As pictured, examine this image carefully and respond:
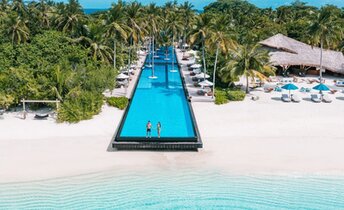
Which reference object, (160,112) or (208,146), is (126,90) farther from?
(208,146)

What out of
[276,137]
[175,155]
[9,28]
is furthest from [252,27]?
[175,155]

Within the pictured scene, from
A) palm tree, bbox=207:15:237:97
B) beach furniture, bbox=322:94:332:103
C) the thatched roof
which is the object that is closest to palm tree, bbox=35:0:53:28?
palm tree, bbox=207:15:237:97

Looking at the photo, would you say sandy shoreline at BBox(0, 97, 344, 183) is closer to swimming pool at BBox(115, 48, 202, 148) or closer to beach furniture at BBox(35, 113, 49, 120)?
beach furniture at BBox(35, 113, 49, 120)

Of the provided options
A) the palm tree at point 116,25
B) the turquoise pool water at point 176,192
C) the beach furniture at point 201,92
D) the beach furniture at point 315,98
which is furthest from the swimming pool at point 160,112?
the beach furniture at point 315,98

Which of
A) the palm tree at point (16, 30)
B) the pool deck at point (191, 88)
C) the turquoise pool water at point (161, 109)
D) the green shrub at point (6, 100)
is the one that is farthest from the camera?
the palm tree at point (16, 30)

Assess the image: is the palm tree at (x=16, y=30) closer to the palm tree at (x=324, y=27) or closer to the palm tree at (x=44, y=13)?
the palm tree at (x=44, y=13)
